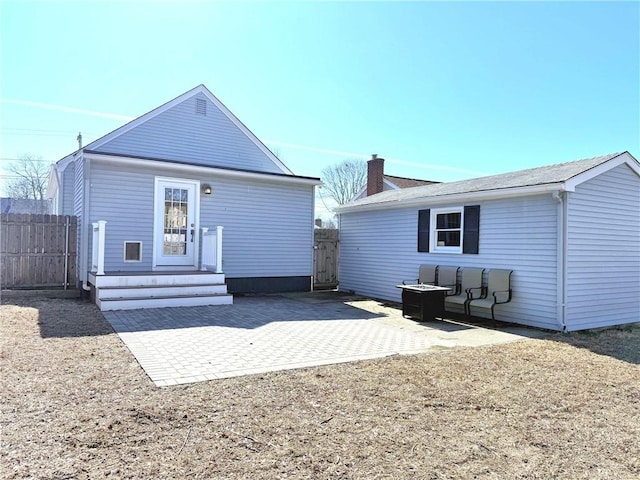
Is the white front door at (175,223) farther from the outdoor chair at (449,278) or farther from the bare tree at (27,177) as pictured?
the bare tree at (27,177)

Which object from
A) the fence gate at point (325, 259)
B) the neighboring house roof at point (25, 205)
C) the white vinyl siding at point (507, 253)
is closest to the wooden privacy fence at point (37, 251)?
the fence gate at point (325, 259)

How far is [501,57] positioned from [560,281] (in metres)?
7.21

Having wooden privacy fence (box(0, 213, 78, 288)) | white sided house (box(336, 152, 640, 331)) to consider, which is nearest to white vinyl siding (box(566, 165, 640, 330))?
white sided house (box(336, 152, 640, 331))

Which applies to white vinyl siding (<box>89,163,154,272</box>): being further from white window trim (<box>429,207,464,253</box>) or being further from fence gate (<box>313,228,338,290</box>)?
white window trim (<box>429,207,464,253</box>)

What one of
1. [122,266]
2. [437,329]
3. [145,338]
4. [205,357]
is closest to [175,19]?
[122,266]

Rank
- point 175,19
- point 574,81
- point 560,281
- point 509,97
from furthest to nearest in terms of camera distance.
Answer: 1. point 509,97
2. point 574,81
3. point 175,19
4. point 560,281

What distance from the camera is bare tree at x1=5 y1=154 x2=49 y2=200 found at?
29.9m

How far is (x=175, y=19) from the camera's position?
30.2 ft

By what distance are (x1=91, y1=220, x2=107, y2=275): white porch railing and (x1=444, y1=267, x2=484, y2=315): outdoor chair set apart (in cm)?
716

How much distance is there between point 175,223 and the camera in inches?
405

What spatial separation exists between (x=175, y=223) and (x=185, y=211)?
39 centimetres

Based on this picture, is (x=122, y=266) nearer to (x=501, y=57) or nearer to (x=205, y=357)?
(x=205, y=357)

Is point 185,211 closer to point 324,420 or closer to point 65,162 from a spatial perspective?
point 65,162

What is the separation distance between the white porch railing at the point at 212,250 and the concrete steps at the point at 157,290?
42cm
